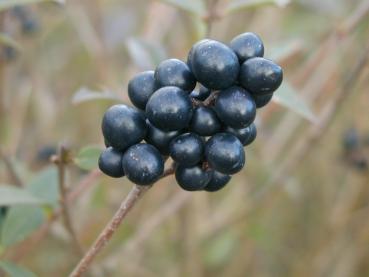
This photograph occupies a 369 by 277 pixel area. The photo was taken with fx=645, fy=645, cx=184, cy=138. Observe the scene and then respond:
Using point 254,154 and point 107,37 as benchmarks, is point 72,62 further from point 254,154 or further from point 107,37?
point 254,154

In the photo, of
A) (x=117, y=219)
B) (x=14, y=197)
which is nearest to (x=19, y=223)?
(x=14, y=197)

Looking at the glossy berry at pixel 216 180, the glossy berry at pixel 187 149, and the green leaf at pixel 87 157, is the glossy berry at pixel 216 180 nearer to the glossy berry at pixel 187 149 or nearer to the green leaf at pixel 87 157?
the glossy berry at pixel 187 149

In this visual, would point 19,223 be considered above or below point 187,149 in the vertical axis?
below

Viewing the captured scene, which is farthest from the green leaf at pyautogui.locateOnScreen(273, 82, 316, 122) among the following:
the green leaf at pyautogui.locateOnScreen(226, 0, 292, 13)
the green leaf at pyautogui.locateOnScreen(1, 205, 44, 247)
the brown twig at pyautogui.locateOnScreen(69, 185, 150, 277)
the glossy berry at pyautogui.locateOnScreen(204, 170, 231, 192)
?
the green leaf at pyautogui.locateOnScreen(1, 205, 44, 247)

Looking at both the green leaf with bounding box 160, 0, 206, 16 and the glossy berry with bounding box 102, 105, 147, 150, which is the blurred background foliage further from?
the glossy berry with bounding box 102, 105, 147, 150

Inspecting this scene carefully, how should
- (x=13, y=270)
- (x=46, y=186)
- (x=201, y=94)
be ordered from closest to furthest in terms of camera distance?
(x=201, y=94)
(x=13, y=270)
(x=46, y=186)

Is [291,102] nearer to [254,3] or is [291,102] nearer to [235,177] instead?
[254,3]
